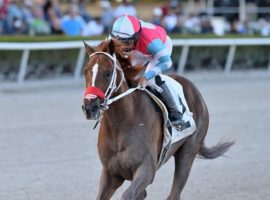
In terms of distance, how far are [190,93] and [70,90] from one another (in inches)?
A: 307

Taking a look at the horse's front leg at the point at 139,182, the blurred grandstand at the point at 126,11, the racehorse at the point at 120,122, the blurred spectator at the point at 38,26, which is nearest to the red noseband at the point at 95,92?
the racehorse at the point at 120,122

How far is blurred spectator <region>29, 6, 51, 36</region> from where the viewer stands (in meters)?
16.6

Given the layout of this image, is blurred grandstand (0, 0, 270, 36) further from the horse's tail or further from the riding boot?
the riding boot

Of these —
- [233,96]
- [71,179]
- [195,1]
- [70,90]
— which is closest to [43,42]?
[70,90]

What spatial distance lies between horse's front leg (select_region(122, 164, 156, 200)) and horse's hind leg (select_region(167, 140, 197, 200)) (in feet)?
2.88

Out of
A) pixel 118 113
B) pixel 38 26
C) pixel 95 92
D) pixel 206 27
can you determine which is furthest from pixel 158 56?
pixel 206 27

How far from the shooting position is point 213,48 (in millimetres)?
17547

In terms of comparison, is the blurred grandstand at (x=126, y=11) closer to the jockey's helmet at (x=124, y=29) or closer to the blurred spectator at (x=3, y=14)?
the blurred spectator at (x=3, y=14)

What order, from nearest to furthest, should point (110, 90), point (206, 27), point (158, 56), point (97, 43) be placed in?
point (110, 90), point (158, 56), point (97, 43), point (206, 27)

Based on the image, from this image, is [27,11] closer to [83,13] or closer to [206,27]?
[83,13]

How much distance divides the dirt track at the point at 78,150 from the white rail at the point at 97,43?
0.71m

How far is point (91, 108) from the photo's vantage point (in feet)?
→ 15.3

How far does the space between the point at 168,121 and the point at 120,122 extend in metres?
0.64

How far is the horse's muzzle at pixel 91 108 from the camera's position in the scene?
15.2ft
